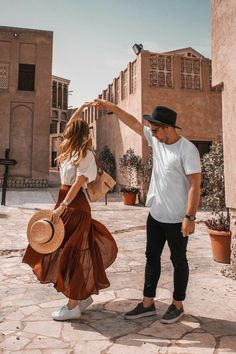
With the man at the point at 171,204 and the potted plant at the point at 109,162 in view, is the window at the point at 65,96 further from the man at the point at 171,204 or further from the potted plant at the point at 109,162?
the man at the point at 171,204

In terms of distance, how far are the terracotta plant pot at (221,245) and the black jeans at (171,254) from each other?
2.15 meters

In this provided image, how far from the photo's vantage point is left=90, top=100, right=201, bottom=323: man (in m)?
2.71

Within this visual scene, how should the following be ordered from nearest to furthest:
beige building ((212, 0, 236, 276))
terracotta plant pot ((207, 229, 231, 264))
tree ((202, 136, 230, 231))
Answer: beige building ((212, 0, 236, 276)), terracotta plant pot ((207, 229, 231, 264)), tree ((202, 136, 230, 231))

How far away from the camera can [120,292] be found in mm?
3629

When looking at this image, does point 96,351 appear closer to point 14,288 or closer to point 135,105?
point 14,288

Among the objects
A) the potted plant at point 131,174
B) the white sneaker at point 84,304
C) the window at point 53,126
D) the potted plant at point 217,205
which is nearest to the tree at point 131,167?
the potted plant at point 131,174

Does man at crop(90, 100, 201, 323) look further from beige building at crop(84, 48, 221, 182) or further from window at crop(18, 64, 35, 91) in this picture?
window at crop(18, 64, 35, 91)

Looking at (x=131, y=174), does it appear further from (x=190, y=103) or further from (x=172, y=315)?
(x=172, y=315)

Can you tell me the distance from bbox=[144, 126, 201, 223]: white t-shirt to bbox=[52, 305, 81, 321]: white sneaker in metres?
1.14

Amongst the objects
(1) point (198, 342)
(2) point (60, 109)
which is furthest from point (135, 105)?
(2) point (60, 109)

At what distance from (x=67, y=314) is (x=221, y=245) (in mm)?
2883

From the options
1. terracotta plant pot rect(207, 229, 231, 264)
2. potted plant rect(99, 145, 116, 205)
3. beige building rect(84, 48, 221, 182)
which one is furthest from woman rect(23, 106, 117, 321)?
potted plant rect(99, 145, 116, 205)

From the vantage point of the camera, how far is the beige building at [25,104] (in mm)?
19391

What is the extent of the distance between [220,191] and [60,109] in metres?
44.1
